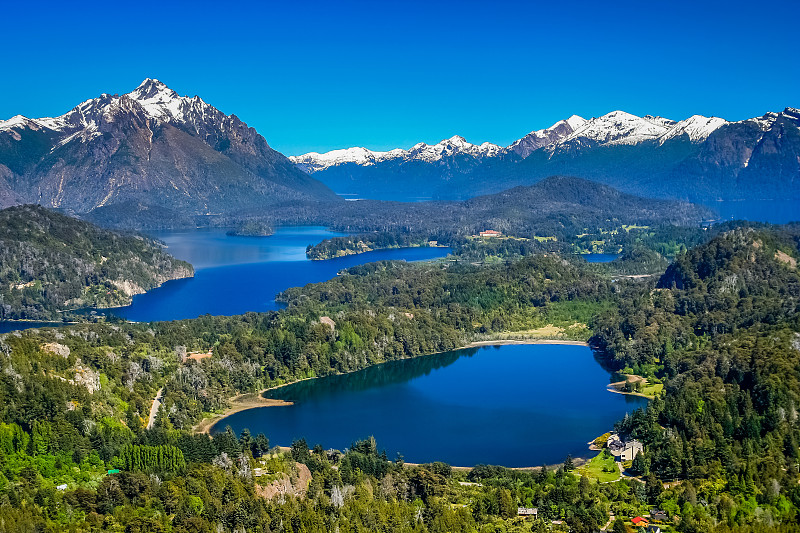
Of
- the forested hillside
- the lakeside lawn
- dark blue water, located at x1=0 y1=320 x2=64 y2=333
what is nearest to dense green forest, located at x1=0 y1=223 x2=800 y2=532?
the forested hillside

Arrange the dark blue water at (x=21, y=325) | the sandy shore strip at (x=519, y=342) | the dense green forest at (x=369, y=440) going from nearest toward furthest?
1. the dense green forest at (x=369, y=440)
2. the sandy shore strip at (x=519, y=342)
3. the dark blue water at (x=21, y=325)

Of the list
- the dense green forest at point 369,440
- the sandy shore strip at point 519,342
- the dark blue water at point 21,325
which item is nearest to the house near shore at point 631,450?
the dense green forest at point 369,440

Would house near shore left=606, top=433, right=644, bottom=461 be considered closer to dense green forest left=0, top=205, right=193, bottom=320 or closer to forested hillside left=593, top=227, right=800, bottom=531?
forested hillside left=593, top=227, right=800, bottom=531

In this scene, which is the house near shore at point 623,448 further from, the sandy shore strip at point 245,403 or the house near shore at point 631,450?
the sandy shore strip at point 245,403

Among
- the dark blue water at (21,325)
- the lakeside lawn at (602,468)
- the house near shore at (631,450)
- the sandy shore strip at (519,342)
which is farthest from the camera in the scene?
the dark blue water at (21,325)

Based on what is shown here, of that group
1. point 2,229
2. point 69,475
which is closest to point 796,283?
point 69,475

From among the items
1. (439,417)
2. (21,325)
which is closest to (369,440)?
(439,417)

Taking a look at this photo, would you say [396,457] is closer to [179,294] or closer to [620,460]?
[620,460]

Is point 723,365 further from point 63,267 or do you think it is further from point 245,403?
point 63,267
